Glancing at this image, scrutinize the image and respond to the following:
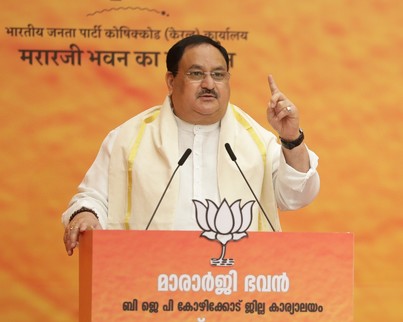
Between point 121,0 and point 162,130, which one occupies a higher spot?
point 121,0

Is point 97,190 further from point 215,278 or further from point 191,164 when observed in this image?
point 215,278

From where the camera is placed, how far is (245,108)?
4.31 meters

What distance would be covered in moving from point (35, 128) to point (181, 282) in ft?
6.92

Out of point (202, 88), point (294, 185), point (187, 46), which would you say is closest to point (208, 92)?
point (202, 88)

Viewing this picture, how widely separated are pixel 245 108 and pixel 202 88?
1086mm

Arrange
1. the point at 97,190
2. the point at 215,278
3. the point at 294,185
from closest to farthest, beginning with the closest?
the point at 215,278 → the point at 294,185 → the point at 97,190

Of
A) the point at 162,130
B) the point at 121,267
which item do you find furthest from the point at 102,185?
the point at 121,267

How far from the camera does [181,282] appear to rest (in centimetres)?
233

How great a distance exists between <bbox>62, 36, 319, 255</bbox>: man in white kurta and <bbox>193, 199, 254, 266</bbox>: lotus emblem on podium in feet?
2.34

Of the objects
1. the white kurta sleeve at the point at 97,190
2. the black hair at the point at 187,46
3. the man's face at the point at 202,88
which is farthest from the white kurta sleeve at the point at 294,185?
the white kurta sleeve at the point at 97,190

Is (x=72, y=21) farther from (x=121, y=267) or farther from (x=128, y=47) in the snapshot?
(x=121, y=267)

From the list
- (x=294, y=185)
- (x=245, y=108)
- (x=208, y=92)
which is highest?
(x=245, y=108)

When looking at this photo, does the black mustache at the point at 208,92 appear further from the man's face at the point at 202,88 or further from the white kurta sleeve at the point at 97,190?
the white kurta sleeve at the point at 97,190

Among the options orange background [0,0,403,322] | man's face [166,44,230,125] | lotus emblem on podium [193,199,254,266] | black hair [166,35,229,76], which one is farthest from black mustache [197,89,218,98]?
orange background [0,0,403,322]
